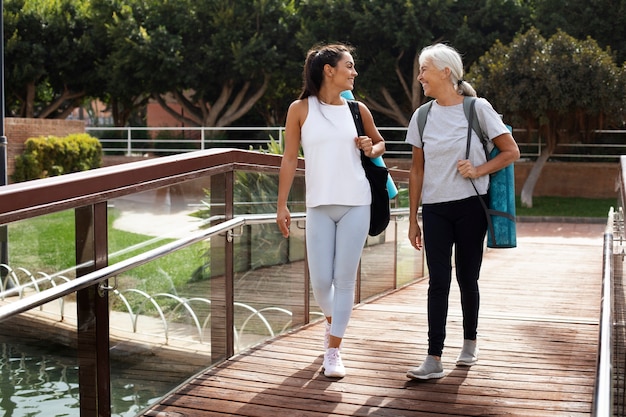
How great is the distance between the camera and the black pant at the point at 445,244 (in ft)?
12.6

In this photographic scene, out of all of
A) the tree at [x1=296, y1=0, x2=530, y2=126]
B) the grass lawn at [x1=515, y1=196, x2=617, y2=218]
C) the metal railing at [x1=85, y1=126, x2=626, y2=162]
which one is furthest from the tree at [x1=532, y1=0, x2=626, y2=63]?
the grass lawn at [x1=515, y1=196, x2=617, y2=218]

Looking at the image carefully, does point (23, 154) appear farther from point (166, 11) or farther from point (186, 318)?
point (186, 318)

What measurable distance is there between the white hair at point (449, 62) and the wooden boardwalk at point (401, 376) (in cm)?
133

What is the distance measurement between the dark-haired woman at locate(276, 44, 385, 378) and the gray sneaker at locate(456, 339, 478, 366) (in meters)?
0.61

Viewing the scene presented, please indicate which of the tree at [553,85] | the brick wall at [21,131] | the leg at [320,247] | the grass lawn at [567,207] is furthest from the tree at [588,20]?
the leg at [320,247]

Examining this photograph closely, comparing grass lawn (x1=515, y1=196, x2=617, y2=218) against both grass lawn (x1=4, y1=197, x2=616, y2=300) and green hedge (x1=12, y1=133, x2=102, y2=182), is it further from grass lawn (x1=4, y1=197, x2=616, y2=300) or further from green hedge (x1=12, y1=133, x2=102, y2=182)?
grass lawn (x1=4, y1=197, x2=616, y2=300)

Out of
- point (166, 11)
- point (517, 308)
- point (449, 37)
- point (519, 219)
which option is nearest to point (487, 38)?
point (449, 37)

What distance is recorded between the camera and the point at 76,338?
2.97 meters

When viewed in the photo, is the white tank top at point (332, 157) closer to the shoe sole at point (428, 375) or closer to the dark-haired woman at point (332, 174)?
the dark-haired woman at point (332, 174)

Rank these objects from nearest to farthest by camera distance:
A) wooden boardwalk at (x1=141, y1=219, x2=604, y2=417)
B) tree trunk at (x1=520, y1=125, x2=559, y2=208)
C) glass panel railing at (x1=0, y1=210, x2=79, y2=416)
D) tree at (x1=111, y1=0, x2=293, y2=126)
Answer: glass panel railing at (x1=0, y1=210, x2=79, y2=416) → wooden boardwalk at (x1=141, y1=219, x2=604, y2=417) → tree trunk at (x1=520, y1=125, x2=559, y2=208) → tree at (x1=111, y1=0, x2=293, y2=126)

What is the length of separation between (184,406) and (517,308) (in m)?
4.19

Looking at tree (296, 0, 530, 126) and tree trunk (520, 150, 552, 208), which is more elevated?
tree (296, 0, 530, 126)

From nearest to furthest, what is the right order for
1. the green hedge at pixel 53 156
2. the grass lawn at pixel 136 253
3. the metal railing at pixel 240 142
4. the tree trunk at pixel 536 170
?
the grass lawn at pixel 136 253, the green hedge at pixel 53 156, the tree trunk at pixel 536 170, the metal railing at pixel 240 142

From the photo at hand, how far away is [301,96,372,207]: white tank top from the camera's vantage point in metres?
3.78
